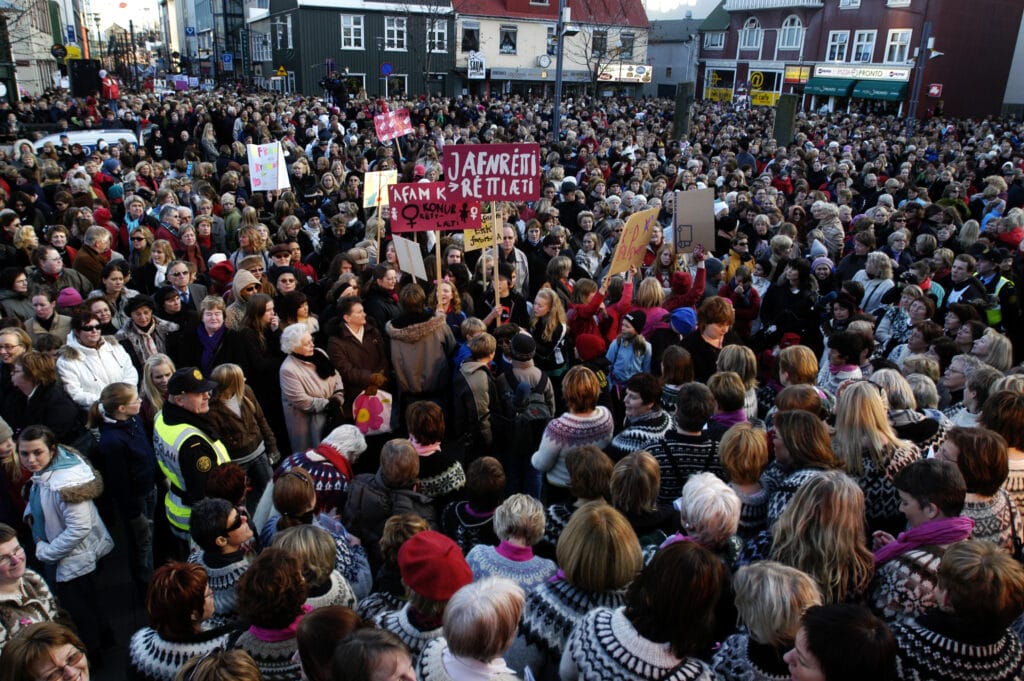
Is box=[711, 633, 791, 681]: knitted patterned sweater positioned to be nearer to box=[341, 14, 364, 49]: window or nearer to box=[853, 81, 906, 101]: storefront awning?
box=[853, 81, 906, 101]: storefront awning

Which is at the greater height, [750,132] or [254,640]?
[750,132]

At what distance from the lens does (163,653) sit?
105 inches

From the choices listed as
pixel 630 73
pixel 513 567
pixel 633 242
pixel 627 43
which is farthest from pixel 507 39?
pixel 513 567

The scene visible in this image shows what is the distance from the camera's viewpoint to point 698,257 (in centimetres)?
816

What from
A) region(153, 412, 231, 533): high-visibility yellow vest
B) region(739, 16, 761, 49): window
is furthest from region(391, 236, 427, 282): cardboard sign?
region(739, 16, 761, 49): window

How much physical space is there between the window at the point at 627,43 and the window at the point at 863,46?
48.2 ft

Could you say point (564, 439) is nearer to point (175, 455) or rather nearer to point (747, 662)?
point (747, 662)

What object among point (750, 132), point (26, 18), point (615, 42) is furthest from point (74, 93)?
point (615, 42)

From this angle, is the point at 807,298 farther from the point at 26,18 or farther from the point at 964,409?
the point at 26,18

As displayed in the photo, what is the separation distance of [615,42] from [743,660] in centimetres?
5363

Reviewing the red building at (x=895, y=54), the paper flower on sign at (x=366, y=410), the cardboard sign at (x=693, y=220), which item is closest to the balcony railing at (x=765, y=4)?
the red building at (x=895, y=54)

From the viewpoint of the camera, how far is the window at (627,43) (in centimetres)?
5081

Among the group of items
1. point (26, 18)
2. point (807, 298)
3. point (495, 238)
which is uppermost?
point (26, 18)

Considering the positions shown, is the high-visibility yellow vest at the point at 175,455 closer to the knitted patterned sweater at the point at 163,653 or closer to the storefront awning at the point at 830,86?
the knitted patterned sweater at the point at 163,653
